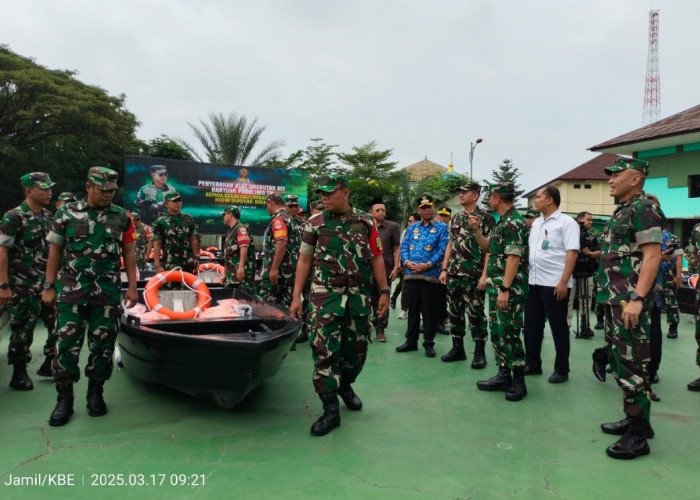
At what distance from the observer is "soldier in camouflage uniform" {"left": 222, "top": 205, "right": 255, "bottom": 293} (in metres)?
5.73

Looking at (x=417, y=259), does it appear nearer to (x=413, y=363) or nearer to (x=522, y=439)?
(x=413, y=363)

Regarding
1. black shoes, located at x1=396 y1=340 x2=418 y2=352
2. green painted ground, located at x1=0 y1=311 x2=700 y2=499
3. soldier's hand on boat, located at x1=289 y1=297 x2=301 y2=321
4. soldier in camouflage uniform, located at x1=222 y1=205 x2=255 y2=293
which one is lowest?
green painted ground, located at x1=0 y1=311 x2=700 y2=499

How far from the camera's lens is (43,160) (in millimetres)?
22969

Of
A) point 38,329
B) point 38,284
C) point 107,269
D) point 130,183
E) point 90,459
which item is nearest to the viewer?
point 90,459

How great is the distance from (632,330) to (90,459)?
3105mm

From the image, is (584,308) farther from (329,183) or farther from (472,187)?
(329,183)

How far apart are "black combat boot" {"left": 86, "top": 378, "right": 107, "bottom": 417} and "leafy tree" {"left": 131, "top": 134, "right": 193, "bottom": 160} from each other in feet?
74.4

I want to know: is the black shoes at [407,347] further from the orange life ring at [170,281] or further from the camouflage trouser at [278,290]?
the orange life ring at [170,281]

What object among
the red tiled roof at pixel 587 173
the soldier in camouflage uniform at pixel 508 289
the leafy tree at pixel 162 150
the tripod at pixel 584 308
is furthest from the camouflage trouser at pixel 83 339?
the red tiled roof at pixel 587 173

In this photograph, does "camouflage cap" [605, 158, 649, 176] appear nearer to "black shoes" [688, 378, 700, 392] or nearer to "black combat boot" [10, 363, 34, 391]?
"black shoes" [688, 378, 700, 392]

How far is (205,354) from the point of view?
323cm

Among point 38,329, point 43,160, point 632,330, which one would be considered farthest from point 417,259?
point 43,160

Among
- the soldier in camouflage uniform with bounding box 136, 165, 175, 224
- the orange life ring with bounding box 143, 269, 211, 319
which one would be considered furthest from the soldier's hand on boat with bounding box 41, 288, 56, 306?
the soldier in camouflage uniform with bounding box 136, 165, 175, 224

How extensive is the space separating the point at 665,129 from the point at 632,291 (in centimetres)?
1347
